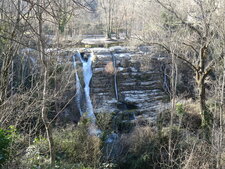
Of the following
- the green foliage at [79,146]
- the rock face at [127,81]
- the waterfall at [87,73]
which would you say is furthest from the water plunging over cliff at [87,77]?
the green foliage at [79,146]

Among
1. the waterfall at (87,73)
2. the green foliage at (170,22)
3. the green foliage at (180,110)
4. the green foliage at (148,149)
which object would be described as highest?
the green foliage at (170,22)

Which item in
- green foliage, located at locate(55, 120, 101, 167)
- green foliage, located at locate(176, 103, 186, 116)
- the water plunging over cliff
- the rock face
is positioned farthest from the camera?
the rock face

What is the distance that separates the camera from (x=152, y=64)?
17.5 metres

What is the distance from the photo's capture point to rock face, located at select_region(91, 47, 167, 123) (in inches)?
Result: 597

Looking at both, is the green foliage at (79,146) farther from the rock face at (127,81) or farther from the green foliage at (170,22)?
the green foliage at (170,22)

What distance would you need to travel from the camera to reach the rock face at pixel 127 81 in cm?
1517

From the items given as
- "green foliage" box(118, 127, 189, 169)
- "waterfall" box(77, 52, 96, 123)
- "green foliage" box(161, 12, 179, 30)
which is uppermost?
"green foliage" box(161, 12, 179, 30)

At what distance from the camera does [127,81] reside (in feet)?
54.7

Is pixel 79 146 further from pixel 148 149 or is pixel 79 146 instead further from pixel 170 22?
pixel 170 22

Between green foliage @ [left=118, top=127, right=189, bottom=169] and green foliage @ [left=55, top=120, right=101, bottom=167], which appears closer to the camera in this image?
green foliage @ [left=55, top=120, right=101, bottom=167]

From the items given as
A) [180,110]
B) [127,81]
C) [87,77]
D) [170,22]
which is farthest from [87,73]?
[170,22]

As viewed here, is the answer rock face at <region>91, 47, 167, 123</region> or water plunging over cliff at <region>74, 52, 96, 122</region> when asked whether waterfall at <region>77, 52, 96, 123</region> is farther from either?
rock face at <region>91, 47, 167, 123</region>

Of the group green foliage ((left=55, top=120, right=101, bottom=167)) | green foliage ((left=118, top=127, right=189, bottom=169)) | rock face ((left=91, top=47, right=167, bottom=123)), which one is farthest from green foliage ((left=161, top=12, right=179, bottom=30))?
green foliage ((left=55, top=120, right=101, bottom=167))

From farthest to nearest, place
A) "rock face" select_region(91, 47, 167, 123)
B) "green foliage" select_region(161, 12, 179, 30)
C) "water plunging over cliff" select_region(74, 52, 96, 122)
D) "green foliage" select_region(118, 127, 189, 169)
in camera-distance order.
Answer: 1. "rock face" select_region(91, 47, 167, 123)
2. "water plunging over cliff" select_region(74, 52, 96, 122)
3. "green foliage" select_region(161, 12, 179, 30)
4. "green foliage" select_region(118, 127, 189, 169)
